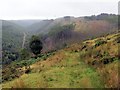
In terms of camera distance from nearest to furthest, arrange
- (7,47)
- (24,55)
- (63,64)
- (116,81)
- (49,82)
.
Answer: (116,81) < (49,82) < (63,64) < (24,55) < (7,47)

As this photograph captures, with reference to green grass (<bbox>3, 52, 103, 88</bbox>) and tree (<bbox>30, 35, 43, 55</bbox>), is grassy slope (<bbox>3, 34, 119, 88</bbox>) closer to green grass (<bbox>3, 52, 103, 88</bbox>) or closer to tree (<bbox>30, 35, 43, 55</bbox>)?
green grass (<bbox>3, 52, 103, 88</bbox>)

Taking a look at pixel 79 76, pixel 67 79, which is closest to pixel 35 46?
pixel 79 76

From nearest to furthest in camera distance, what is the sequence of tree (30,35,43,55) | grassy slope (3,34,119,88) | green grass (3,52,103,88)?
grassy slope (3,34,119,88) → green grass (3,52,103,88) → tree (30,35,43,55)

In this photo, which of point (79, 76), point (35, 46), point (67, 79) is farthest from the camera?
A: point (35, 46)

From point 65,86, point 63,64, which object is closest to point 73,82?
point 65,86

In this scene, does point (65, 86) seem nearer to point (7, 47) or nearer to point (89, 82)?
point (89, 82)

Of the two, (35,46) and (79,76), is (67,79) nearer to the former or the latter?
(79,76)

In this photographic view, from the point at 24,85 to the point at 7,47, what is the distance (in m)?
180

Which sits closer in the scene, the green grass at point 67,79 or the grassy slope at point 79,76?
the grassy slope at point 79,76

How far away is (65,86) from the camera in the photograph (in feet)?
68.8

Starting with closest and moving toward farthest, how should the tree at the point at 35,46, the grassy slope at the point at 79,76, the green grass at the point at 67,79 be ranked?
the grassy slope at the point at 79,76, the green grass at the point at 67,79, the tree at the point at 35,46

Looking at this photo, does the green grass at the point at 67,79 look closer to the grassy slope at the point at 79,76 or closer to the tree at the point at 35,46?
the grassy slope at the point at 79,76

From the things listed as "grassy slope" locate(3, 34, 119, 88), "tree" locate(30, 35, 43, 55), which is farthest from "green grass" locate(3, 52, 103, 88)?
"tree" locate(30, 35, 43, 55)

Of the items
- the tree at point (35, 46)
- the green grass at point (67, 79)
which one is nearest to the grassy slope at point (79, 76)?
the green grass at point (67, 79)
